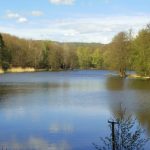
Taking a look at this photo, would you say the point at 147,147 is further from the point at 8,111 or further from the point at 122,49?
the point at 122,49

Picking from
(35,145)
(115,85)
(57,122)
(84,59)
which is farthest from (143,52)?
(84,59)

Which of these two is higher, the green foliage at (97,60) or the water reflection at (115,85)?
the green foliage at (97,60)

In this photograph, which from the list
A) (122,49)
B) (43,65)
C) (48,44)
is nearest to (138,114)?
(122,49)

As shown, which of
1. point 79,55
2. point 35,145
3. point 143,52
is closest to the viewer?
point 35,145

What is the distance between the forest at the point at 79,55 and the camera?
5266cm

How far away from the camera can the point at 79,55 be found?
384 ft

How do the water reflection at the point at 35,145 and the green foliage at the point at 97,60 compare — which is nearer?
the water reflection at the point at 35,145

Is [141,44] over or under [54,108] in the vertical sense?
over

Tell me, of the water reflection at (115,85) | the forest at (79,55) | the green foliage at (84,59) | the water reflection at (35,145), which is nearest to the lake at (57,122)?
the water reflection at (35,145)

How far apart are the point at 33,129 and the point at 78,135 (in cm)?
202

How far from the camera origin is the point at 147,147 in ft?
37.4

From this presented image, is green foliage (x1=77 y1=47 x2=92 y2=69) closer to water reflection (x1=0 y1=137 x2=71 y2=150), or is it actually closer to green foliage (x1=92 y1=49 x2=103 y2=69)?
green foliage (x1=92 y1=49 x2=103 y2=69)

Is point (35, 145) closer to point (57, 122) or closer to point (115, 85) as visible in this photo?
point (57, 122)

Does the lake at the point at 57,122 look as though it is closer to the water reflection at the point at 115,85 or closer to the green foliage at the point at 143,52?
the water reflection at the point at 115,85
